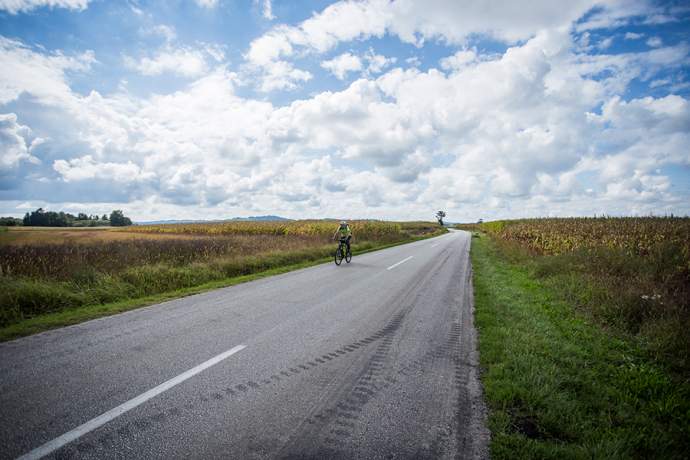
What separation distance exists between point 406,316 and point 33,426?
5377mm

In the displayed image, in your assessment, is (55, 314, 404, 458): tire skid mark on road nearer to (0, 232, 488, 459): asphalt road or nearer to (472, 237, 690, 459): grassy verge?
(0, 232, 488, 459): asphalt road

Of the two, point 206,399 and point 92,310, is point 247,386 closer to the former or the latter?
point 206,399

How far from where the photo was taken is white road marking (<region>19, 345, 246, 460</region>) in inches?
99.6

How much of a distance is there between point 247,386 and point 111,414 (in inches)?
49.1

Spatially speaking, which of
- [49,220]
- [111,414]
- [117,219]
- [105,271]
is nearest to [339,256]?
[105,271]

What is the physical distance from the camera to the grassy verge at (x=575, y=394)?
2830 millimetres

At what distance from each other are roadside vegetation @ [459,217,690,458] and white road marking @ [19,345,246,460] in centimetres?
331

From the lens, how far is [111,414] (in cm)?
301

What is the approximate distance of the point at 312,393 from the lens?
138 inches

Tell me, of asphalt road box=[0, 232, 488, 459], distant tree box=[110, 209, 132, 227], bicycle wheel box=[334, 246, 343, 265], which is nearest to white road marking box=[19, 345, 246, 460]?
asphalt road box=[0, 232, 488, 459]

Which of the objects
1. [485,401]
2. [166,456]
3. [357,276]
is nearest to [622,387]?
[485,401]

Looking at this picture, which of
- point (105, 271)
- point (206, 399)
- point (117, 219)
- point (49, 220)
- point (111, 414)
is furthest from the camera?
point (117, 219)

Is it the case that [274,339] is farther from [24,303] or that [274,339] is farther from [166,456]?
[24,303]

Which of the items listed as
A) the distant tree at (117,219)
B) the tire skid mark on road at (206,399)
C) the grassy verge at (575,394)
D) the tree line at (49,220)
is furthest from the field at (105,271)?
the distant tree at (117,219)
